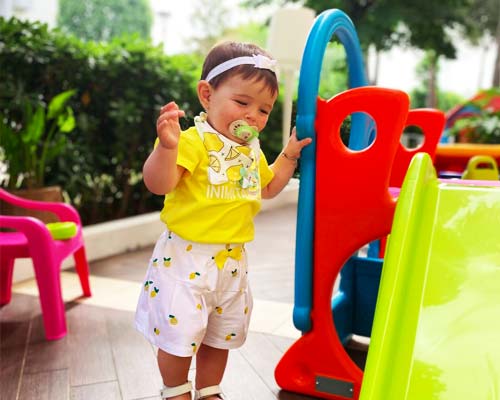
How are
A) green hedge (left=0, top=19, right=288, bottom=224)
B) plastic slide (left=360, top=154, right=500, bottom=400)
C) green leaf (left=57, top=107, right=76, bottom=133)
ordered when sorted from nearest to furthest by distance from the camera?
plastic slide (left=360, top=154, right=500, bottom=400) < green leaf (left=57, top=107, right=76, bottom=133) < green hedge (left=0, top=19, right=288, bottom=224)

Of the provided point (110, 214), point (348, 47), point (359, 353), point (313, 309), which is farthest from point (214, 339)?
point (110, 214)

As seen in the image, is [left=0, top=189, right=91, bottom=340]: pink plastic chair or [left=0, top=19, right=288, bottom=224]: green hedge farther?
[left=0, top=19, right=288, bottom=224]: green hedge

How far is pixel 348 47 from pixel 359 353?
1.07 m

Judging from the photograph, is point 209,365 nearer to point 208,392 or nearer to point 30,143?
point 208,392

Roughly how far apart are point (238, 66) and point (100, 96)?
109 inches

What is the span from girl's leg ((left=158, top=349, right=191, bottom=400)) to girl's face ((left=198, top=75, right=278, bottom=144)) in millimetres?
556

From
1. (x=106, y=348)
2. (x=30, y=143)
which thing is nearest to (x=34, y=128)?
(x=30, y=143)

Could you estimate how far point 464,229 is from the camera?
1301 millimetres

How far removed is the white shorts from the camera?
53.6 inches

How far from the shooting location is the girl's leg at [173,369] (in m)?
1.42

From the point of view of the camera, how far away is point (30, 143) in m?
2.99

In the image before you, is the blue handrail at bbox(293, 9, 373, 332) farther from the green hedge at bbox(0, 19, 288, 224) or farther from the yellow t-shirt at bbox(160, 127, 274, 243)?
the green hedge at bbox(0, 19, 288, 224)

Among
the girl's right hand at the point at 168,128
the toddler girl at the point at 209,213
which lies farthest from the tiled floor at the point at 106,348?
the girl's right hand at the point at 168,128

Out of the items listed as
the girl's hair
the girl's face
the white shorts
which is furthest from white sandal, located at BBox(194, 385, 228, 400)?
the girl's hair
